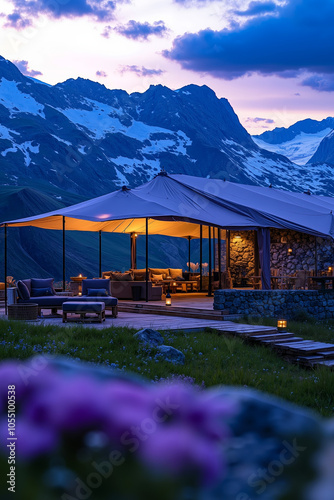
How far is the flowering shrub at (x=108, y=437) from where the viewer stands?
62cm

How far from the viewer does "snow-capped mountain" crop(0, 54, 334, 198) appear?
282 ft

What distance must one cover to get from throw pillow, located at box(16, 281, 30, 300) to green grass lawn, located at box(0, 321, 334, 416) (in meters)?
2.63

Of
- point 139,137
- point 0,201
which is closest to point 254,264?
point 0,201

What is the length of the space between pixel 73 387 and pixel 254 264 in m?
17.6

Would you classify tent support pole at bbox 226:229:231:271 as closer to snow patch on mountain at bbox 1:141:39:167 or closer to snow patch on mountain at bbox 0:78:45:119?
snow patch on mountain at bbox 1:141:39:167

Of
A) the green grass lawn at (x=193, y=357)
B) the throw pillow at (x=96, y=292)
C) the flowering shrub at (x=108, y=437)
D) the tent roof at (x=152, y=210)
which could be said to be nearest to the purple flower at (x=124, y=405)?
the flowering shrub at (x=108, y=437)

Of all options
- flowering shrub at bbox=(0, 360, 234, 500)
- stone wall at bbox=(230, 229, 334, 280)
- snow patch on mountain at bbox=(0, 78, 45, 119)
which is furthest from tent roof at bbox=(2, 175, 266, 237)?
snow patch on mountain at bbox=(0, 78, 45, 119)

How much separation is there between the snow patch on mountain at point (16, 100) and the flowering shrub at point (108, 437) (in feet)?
391

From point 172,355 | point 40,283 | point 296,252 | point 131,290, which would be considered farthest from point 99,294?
point 296,252

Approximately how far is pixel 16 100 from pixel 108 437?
439ft

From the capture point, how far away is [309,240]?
16.8 metres

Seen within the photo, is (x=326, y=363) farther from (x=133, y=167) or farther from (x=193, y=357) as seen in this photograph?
(x=133, y=167)

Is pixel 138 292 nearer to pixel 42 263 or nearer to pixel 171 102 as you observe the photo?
pixel 42 263

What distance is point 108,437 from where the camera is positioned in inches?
25.6
